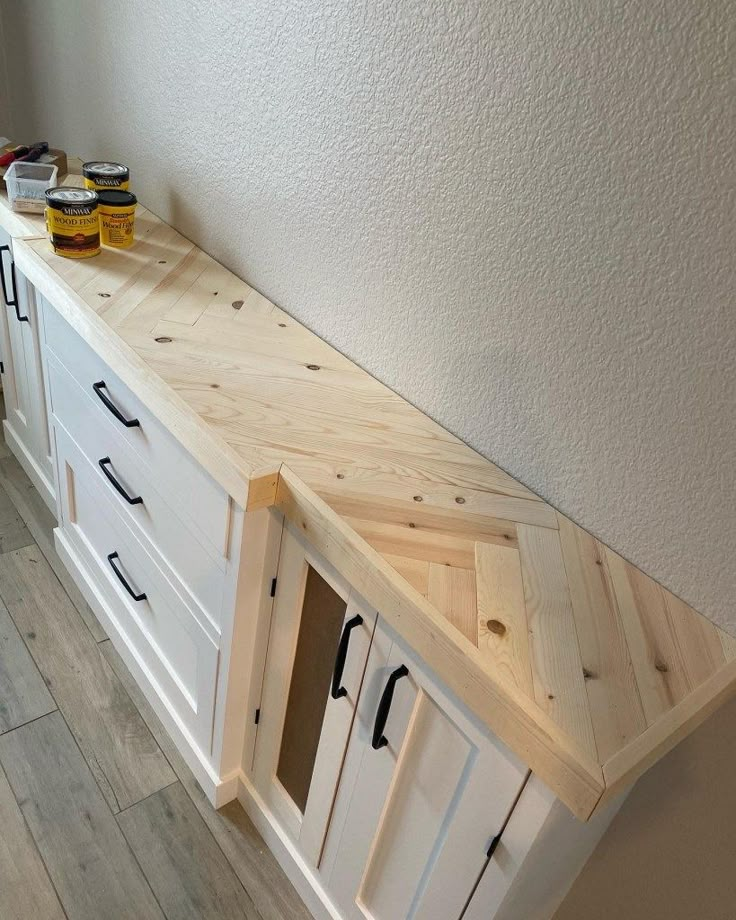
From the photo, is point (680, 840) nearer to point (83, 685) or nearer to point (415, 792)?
point (415, 792)

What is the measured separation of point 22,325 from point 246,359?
812mm

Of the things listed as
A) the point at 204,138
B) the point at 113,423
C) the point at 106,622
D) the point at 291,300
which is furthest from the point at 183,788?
the point at 204,138

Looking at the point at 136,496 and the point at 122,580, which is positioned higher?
the point at 136,496

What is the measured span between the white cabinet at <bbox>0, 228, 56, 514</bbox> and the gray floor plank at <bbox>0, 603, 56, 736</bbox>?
16.0 inches

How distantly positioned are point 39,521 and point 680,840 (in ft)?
5.50

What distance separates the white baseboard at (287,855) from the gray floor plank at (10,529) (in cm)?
92

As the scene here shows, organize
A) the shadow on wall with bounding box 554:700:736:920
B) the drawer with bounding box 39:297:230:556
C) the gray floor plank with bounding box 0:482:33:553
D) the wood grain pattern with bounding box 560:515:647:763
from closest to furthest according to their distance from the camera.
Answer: the wood grain pattern with bounding box 560:515:647:763 < the shadow on wall with bounding box 554:700:736:920 < the drawer with bounding box 39:297:230:556 < the gray floor plank with bounding box 0:482:33:553

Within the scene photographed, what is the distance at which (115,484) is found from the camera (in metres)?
1.34

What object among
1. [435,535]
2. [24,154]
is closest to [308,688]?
[435,535]

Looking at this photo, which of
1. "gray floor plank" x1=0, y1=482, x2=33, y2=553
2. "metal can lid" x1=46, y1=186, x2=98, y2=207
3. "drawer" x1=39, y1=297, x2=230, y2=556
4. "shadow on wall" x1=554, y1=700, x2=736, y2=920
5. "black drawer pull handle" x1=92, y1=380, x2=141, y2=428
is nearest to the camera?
"shadow on wall" x1=554, y1=700, x2=736, y2=920

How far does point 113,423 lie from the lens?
1301 millimetres

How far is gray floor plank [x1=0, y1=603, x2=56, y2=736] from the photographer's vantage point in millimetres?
1515

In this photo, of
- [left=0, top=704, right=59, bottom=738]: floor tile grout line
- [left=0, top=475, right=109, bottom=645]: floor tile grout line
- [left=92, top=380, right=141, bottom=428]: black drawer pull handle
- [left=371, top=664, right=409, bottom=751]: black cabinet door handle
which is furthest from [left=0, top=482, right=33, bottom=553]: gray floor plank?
[left=371, top=664, right=409, bottom=751]: black cabinet door handle

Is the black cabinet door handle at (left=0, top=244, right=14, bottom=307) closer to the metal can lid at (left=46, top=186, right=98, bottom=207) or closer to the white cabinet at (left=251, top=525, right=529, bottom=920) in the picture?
the metal can lid at (left=46, top=186, right=98, bottom=207)
